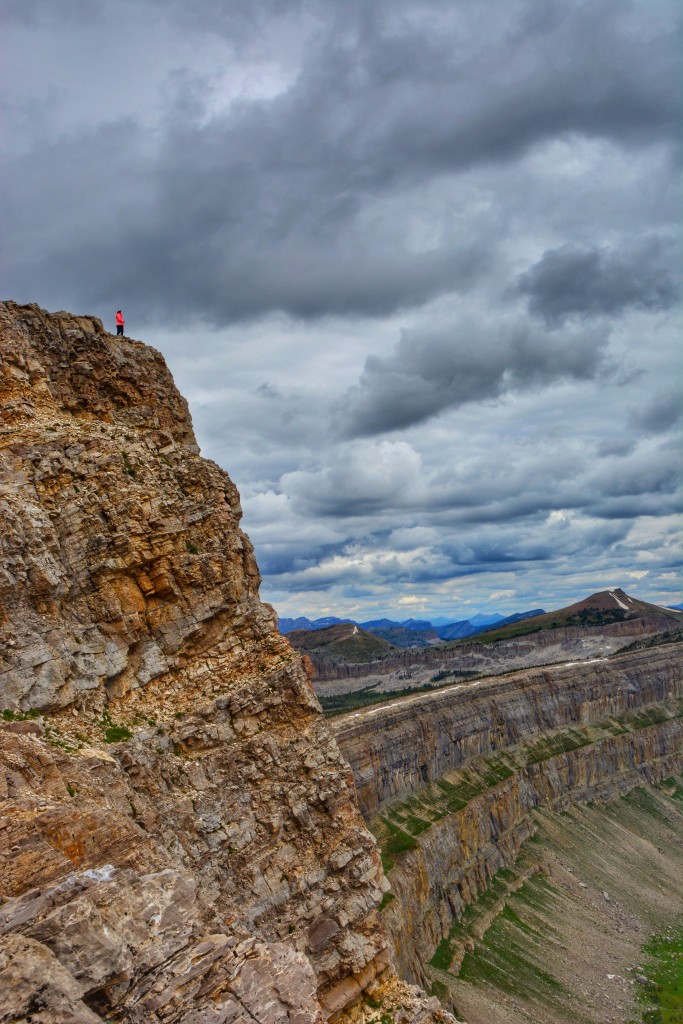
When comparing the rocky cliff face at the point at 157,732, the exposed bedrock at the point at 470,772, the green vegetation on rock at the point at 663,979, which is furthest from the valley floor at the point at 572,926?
the rocky cliff face at the point at 157,732

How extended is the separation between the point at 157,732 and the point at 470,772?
122m

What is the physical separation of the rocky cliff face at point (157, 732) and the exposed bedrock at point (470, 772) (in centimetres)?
4749

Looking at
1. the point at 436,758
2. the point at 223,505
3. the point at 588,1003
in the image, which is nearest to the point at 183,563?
the point at 223,505

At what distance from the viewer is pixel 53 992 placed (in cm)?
2084

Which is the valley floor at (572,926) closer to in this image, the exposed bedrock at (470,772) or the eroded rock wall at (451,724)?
the exposed bedrock at (470,772)

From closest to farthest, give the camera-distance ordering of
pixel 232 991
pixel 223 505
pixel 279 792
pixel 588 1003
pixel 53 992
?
pixel 53 992 → pixel 232 991 → pixel 279 792 → pixel 223 505 → pixel 588 1003

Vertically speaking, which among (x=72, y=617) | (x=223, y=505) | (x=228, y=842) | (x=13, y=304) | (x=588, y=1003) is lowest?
(x=588, y=1003)

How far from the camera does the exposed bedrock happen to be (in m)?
102

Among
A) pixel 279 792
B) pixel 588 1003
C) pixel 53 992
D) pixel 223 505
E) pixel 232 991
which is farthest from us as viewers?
pixel 588 1003

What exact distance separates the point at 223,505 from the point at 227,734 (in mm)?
13537

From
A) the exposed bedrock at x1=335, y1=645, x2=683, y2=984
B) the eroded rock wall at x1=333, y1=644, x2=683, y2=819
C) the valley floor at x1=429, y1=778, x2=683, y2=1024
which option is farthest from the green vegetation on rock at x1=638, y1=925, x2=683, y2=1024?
the eroded rock wall at x1=333, y1=644, x2=683, y2=819

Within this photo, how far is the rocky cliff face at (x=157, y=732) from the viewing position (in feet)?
84.9

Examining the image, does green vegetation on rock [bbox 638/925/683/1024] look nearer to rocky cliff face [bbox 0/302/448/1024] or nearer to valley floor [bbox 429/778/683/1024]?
valley floor [bbox 429/778/683/1024]

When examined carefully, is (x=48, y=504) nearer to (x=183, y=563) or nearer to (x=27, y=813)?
(x=183, y=563)
